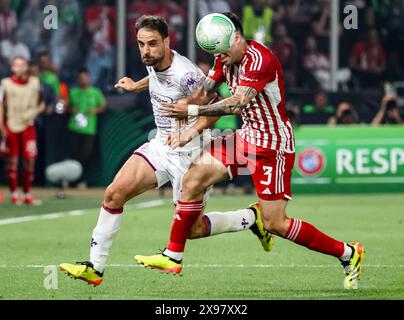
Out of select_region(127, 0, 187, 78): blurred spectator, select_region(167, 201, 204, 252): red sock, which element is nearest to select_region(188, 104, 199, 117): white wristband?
select_region(167, 201, 204, 252): red sock

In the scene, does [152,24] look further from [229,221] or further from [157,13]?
[157,13]

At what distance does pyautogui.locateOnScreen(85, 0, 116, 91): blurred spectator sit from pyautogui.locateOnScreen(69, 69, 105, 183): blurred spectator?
1435 millimetres

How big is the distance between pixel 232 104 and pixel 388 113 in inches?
485

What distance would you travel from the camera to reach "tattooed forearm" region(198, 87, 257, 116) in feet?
33.8

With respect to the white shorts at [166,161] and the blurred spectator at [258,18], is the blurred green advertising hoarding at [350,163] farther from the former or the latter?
the white shorts at [166,161]

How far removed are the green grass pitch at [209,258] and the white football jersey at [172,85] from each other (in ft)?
4.15

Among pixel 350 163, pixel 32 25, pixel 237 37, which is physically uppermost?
pixel 237 37

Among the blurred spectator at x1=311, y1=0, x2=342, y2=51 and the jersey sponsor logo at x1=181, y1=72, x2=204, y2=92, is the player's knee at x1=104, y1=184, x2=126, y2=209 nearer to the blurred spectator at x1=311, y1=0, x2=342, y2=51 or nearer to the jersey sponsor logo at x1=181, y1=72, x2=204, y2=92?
the jersey sponsor logo at x1=181, y1=72, x2=204, y2=92

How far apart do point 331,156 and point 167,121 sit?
10.2m

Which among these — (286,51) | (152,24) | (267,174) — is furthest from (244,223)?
(286,51)

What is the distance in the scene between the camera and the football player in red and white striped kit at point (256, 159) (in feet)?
34.3

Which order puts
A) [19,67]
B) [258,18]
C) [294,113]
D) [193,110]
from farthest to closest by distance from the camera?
[258,18] → [294,113] → [19,67] → [193,110]

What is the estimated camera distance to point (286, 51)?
2405 cm
